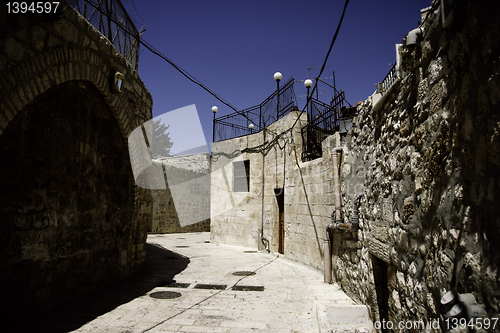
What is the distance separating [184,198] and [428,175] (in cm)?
1681

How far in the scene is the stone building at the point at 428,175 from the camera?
1.63 metres

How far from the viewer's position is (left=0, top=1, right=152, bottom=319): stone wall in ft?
10.9

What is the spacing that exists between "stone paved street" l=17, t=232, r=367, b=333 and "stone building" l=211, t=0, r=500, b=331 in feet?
2.49

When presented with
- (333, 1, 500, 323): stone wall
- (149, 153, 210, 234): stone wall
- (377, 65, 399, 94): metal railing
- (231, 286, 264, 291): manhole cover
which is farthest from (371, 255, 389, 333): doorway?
(149, 153, 210, 234): stone wall

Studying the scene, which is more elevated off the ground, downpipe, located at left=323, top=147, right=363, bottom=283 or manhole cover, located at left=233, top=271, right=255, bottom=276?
downpipe, located at left=323, top=147, right=363, bottom=283

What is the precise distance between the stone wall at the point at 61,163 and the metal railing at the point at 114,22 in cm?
40

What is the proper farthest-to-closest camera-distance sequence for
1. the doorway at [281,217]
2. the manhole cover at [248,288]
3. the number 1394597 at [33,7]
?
the doorway at [281,217]
the manhole cover at [248,288]
the number 1394597 at [33,7]

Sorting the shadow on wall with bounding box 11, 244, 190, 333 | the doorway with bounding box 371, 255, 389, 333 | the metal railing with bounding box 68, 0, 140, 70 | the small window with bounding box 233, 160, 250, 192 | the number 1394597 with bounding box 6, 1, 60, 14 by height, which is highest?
the metal railing with bounding box 68, 0, 140, 70

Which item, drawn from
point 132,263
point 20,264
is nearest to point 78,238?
point 20,264

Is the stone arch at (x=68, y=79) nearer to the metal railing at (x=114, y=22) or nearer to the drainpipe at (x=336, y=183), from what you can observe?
the metal railing at (x=114, y=22)

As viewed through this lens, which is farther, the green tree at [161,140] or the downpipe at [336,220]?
the green tree at [161,140]

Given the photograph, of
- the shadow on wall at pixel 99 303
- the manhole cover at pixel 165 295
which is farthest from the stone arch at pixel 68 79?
the manhole cover at pixel 165 295

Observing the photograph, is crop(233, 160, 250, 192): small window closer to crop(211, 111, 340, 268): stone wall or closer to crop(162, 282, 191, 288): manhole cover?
crop(211, 111, 340, 268): stone wall

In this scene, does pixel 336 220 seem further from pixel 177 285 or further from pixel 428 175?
pixel 428 175
